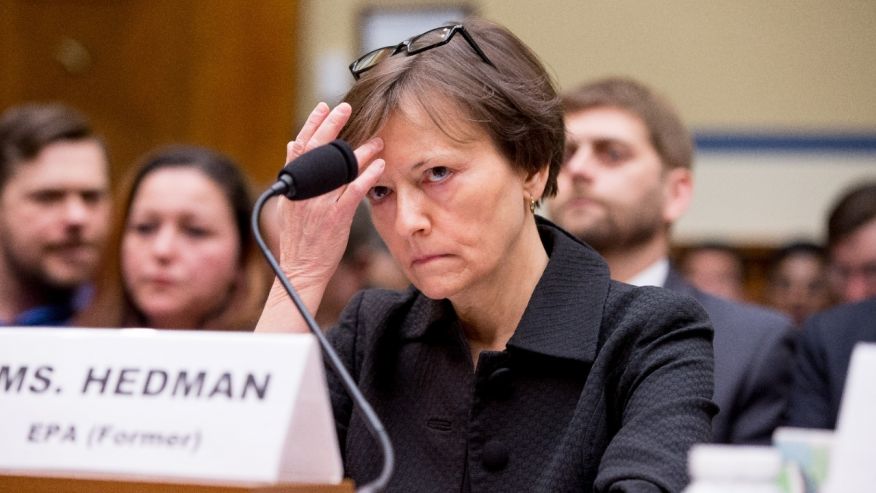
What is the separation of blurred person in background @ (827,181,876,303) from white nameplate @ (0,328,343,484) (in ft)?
11.6

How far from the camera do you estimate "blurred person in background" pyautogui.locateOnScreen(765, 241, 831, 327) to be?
6035 millimetres

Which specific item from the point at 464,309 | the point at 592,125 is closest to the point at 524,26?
the point at 592,125

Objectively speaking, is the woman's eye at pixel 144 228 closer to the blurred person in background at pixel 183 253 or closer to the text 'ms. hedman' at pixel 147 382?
the blurred person in background at pixel 183 253

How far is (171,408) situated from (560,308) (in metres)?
0.71

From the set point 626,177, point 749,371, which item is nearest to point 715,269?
point 626,177

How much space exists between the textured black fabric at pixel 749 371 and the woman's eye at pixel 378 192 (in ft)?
4.54

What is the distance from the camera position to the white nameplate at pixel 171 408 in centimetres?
123

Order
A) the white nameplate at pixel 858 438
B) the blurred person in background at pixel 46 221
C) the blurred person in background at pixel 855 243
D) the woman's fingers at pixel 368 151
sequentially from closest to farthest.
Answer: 1. the white nameplate at pixel 858 438
2. the woman's fingers at pixel 368 151
3. the blurred person in background at pixel 46 221
4. the blurred person in background at pixel 855 243

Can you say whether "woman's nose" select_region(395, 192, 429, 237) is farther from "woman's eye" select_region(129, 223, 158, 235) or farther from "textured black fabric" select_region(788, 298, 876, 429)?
"textured black fabric" select_region(788, 298, 876, 429)

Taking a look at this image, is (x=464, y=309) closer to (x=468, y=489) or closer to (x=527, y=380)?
(x=527, y=380)

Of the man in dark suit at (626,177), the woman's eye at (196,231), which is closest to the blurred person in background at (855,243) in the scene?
the man in dark suit at (626,177)

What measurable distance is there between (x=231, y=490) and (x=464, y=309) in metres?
0.72

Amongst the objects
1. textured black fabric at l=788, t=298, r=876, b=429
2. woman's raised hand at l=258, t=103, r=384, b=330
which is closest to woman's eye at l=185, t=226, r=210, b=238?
woman's raised hand at l=258, t=103, r=384, b=330

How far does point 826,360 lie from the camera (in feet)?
11.5
